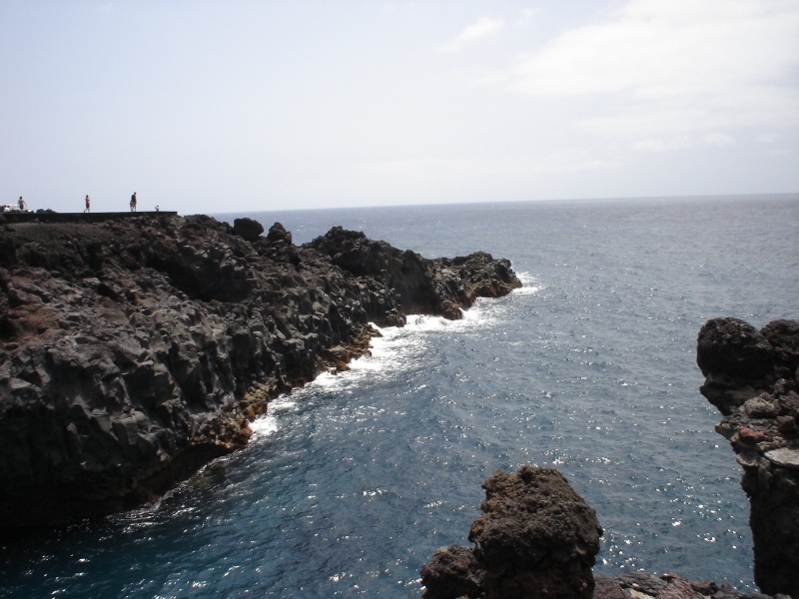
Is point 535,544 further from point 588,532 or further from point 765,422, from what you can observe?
point 765,422

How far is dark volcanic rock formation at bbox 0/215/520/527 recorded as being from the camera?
28562 millimetres

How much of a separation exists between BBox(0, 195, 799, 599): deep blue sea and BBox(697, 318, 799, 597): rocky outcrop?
22.0 feet

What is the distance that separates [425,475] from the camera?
1289 inches

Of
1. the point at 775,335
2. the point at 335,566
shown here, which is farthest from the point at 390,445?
the point at 775,335

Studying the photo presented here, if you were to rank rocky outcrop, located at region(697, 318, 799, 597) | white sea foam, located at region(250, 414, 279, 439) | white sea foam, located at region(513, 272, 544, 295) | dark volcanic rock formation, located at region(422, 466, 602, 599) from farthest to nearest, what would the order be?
white sea foam, located at region(513, 272, 544, 295)
white sea foam, located at region(250, 414, 279, 439)
rocky outcrop, located at region(697, 318, 799, 597)
dark volcanic rock formation, located at region(422, 466, 602, 599)

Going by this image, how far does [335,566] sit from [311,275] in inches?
1461

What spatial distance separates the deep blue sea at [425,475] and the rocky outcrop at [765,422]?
6.69 m

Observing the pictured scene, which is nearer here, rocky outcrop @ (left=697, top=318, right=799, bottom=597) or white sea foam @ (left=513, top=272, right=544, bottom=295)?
rocky outcrop @ (left=697, top=318, right=799, bottom=597)

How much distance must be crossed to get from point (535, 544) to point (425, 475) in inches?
700

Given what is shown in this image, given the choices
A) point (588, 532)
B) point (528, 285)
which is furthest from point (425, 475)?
point (528, 285)

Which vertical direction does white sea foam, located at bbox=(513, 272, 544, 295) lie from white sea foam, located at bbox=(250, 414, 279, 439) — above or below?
above

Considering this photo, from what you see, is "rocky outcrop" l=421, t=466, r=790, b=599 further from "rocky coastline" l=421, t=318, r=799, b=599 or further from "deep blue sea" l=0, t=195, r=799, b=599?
"deep blue sea" l=0, t=195, r=799, b=599

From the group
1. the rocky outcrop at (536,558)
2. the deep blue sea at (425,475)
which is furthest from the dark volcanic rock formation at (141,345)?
the rocky outcrop at (536,558)

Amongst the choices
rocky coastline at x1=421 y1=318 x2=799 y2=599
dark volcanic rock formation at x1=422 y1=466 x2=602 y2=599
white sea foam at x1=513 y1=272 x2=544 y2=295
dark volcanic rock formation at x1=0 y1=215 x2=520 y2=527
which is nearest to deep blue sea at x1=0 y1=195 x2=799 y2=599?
dark volcanic rock formation at x1=0 y1=215 x2=520 y2=527
